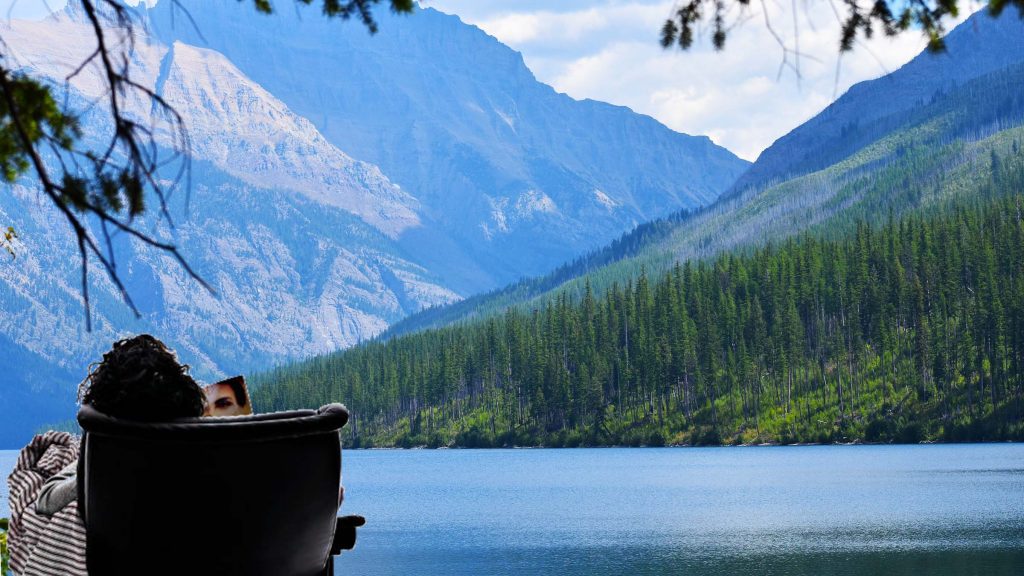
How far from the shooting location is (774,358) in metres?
104

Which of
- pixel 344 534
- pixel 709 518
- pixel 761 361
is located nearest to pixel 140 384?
pixel 344 534

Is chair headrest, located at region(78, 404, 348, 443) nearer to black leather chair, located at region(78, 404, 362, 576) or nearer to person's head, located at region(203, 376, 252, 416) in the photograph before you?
black leather chair, located at region(78, 404, 362, 576)

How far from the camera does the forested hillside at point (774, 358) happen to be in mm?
93688

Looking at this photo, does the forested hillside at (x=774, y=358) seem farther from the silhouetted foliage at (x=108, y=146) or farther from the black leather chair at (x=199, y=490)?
the silhouetted foliage at (x=108, y=146)

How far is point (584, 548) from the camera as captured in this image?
34375mm

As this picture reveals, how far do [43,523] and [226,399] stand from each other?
0.98 meters

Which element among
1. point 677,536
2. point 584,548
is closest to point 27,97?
point 584,548

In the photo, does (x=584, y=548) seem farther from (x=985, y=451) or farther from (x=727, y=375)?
(x=727, y=375)

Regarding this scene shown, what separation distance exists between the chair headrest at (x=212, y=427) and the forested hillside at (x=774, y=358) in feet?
293

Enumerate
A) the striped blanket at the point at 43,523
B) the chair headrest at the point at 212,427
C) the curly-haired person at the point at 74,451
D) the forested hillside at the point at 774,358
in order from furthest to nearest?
the forested hillside at the point at 774,358
the striped blanket at the point at 43,523
the curly-haired person at the point at 74,451
the chair headrest at the point at 212,427

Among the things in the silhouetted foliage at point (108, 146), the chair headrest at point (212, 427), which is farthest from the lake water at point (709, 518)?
the silhouetted foliage at point (108, 146)

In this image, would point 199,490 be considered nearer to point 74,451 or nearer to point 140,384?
point 140,384

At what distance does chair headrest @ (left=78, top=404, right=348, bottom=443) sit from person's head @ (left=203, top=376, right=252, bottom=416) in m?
0.75

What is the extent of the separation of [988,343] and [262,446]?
97.3 m
